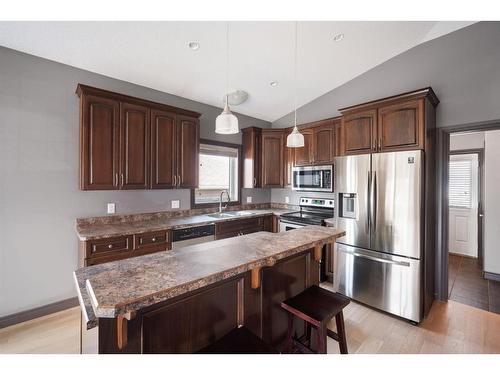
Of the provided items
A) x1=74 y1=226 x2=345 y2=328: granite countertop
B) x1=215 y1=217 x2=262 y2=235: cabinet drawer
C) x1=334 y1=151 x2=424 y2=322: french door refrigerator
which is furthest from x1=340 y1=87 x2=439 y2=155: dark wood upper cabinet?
x1=215 y1=217 x2=262 y2=235: cabinet drawer

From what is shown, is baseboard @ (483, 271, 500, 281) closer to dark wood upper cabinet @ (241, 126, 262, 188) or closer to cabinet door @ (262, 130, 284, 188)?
cabinet door @ (262, 130, 284, 188)

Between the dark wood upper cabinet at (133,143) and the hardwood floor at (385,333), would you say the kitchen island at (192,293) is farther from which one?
the dark wood upper cabinet at (133,143)

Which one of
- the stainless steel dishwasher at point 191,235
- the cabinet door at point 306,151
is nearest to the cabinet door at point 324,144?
the cabinet door at point 306,151

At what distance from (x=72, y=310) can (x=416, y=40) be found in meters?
5.30

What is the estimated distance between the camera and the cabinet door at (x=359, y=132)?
8.95 ft

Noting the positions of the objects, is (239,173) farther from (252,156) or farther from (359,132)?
(359,132)

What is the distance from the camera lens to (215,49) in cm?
264

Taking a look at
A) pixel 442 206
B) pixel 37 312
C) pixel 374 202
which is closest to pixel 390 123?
pixel 374 202

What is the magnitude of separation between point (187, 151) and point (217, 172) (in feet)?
3.49

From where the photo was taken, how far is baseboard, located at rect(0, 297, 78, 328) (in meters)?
2.28

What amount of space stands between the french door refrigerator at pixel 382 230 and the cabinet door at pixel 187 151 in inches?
76.3

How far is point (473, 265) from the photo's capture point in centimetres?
400

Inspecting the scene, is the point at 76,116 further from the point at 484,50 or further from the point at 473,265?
the point at 473,265
